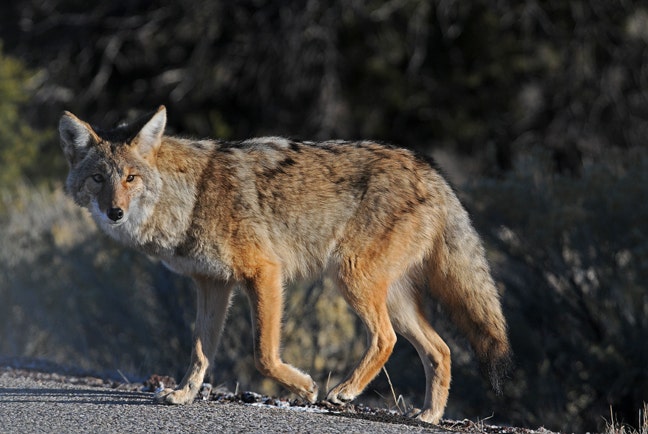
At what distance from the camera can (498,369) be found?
6375 mm

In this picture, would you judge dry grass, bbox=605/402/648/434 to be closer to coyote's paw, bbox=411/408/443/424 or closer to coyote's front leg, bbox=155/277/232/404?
coyote's paw, bbox=411/408/443/424

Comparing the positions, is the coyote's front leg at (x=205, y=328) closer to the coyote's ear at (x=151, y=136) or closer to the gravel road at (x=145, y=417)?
the gravel road at (x=145, y=417)

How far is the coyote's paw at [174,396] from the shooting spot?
591 centimetres

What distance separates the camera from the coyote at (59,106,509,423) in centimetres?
614

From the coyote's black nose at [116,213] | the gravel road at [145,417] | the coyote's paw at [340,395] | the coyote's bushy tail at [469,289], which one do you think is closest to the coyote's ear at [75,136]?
the coyote's black nose at [116,213]

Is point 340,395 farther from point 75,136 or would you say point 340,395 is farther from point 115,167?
point 75,136

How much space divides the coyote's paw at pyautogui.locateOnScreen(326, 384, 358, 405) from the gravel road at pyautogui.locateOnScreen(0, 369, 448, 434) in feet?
1.40

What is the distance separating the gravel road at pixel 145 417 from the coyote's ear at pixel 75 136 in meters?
1.40

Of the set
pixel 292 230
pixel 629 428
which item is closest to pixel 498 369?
pixel 629 428

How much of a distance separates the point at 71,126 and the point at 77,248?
5831mm

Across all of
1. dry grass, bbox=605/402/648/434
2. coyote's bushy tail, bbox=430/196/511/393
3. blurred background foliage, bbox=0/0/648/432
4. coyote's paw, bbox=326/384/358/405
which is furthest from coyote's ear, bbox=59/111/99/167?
blurred background foliage, bbox=0/0/648/432

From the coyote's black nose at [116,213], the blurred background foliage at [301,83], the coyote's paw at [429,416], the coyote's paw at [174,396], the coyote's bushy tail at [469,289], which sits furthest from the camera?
the blurred background foliage at [301,83]

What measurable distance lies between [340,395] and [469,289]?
106 centimetres

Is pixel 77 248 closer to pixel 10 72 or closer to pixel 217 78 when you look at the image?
pixel 10 72
